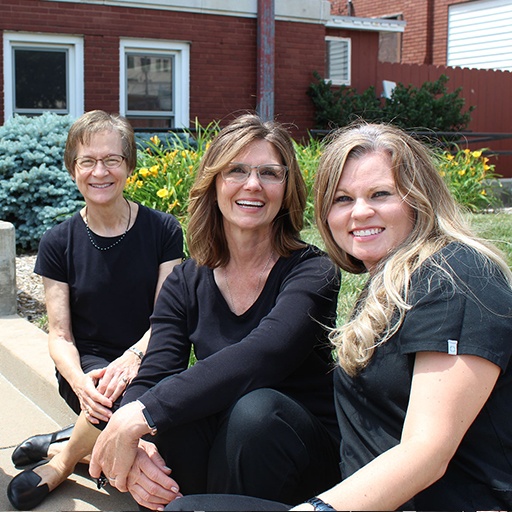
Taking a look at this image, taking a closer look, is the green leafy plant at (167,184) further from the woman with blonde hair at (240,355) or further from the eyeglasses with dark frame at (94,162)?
the woman with blonde hair at (240,355)

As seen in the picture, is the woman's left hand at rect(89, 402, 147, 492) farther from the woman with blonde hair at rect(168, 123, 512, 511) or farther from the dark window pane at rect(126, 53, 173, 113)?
the dark window pane at rect(126, 53, 173, 113)

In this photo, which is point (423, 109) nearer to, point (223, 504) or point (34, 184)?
point (34, 184)

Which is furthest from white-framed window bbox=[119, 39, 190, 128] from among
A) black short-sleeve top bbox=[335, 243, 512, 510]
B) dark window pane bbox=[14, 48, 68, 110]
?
black short-sleeve top bbox=[335, 243, 512, 510]

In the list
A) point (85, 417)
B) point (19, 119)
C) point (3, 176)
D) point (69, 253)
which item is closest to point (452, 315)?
point (85, 417)

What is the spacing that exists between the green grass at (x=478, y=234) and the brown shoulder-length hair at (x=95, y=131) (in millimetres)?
1204

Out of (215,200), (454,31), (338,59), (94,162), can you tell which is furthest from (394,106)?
(215,200)

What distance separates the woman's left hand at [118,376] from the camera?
274 cm

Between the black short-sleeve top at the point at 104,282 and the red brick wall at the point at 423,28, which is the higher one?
the red brick wall at the point at 423,28

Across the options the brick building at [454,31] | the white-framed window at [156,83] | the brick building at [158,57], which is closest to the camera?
the brick building at [158,57]

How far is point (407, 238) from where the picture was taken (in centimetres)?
199

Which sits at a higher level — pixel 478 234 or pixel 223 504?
pixel 478 234

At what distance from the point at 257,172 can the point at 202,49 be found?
34.0 ft

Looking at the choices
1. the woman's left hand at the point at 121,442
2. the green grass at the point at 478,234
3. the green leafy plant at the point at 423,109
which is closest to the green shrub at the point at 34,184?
the green grass at the point at 478,234

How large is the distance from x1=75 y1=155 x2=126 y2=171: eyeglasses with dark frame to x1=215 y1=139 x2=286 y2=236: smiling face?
770 mm
